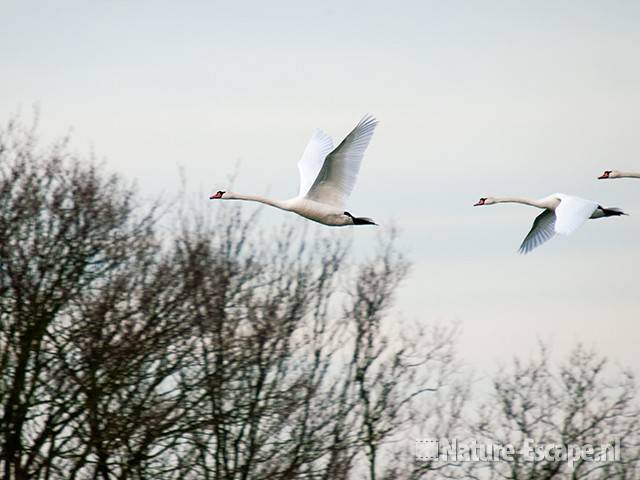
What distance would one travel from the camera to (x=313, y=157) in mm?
29000

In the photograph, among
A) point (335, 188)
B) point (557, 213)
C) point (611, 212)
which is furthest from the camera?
point (611, 212)

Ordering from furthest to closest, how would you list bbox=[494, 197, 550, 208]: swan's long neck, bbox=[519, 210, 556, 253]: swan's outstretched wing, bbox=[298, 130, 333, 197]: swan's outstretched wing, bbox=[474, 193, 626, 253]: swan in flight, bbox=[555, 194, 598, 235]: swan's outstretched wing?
bbox=[519, 210, 556, 253]: swan's outstretched wing
bbox=[494, 197, 550, 208]: swan's long neck
bbox=[298, 130, 333, 197]: swan's outstretched wing
bbox=[474, 193, 626, 253]: swan in flight
bbox=[555, 194, 598, 235]: swan's outstretched wing

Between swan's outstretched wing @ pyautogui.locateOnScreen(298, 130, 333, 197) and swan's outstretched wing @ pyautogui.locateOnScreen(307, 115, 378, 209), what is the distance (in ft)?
3.87

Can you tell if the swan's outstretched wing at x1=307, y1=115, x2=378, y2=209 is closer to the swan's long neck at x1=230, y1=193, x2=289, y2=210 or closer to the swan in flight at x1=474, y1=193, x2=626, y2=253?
the swan's long neck at x1=230, y1=193, x2=289, y2=210

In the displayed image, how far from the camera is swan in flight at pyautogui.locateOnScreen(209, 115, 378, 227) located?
84.2 feet

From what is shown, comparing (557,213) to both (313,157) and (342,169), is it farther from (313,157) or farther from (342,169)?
(313,157)

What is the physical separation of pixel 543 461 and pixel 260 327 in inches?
245

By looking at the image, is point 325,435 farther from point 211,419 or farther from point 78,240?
point 78,240

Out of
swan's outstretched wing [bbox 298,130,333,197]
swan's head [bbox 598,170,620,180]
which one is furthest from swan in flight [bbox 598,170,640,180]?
swan's outstretched wing [bbox 298,130,333,197]

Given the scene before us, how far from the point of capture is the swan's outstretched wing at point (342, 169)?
2560 cm

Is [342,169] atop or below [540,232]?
below

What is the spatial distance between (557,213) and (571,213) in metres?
0.23

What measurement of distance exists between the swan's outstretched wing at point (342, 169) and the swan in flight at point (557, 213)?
2.97 m

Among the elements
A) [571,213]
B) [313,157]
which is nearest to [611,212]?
[571,213]
